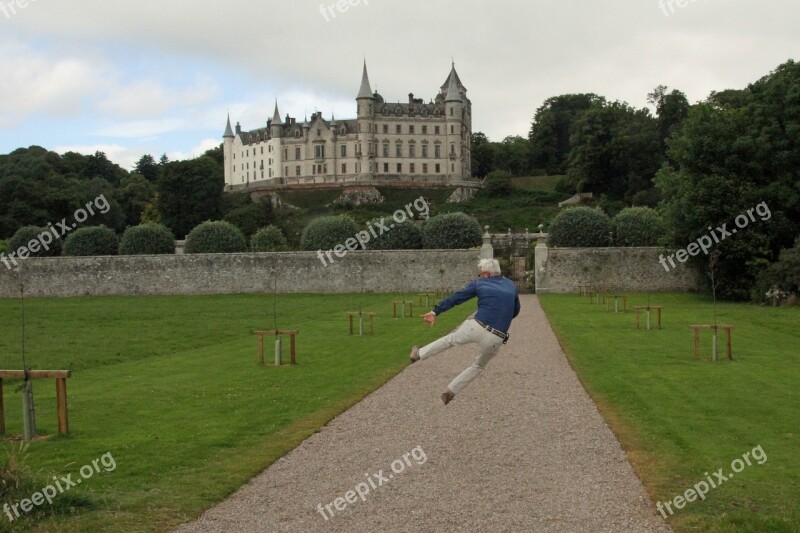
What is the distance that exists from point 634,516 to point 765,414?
18.3ft

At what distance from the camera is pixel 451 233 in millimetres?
59625

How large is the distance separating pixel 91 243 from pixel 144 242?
4322mm

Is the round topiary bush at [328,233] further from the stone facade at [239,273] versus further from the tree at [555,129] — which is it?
the tree at [555,129]

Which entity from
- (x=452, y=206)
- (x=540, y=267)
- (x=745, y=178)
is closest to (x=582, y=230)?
(x=540, y=267)

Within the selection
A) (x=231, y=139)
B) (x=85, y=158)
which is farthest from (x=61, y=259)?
(x=231, y=139)

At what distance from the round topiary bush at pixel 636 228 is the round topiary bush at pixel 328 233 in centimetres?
1826

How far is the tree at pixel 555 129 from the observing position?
128375mm

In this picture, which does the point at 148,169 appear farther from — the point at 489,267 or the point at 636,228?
the point at 489,267

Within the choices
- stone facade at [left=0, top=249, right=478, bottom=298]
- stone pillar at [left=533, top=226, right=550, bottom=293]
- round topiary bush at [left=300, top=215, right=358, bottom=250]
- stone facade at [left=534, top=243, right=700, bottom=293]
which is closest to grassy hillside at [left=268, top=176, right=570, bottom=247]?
round topiary bush at [left=300, top=215, right=358, bottom=250]

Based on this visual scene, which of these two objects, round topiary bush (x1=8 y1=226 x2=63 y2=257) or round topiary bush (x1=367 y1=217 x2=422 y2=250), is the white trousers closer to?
round topiary bush (x1=367 y1=217 x2=422 y2=250)

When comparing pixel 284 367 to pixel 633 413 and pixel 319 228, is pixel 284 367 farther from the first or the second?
pixel 319 228

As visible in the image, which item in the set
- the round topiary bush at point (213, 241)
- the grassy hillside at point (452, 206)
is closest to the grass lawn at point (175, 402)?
the round topiary bush at point (213, 241)

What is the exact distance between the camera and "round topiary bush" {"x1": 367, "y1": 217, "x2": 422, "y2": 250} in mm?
60750

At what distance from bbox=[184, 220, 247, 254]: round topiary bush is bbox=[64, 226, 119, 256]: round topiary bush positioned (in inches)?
242
